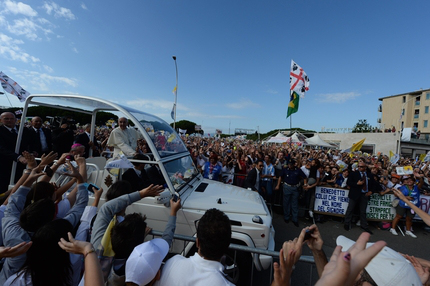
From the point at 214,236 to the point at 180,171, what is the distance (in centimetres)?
234

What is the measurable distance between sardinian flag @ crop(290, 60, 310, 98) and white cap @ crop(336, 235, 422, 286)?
1392cm

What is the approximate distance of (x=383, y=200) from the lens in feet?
19.1

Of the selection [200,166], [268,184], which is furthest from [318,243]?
[200,166]

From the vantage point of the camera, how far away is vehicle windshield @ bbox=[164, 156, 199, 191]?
3217mm

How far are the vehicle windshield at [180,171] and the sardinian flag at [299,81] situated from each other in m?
12.0

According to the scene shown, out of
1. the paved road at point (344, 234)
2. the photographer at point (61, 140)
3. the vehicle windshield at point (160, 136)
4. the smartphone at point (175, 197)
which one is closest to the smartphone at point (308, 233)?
the smartphone at point (175, 197)

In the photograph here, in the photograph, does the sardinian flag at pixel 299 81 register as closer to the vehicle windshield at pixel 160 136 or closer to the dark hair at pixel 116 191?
the vehicle windshield at pixel 160 136

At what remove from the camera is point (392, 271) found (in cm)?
120

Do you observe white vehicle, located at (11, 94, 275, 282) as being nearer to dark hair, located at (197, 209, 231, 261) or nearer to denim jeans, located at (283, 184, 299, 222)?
dark hair, located at (197, 209, 231, 261)

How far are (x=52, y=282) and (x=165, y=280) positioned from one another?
0.93 m

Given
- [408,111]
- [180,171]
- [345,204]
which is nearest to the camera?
[180,171]

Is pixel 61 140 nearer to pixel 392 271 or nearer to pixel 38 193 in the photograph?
pixel 38 193

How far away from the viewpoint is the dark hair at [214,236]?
1.36 m

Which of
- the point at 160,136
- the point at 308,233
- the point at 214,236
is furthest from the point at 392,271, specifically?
the point at 160,136
